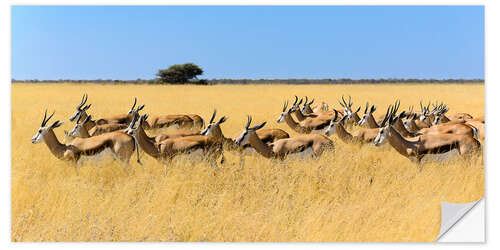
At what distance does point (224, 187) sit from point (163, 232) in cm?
130

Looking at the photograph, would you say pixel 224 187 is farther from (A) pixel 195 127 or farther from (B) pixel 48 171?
(A) pixel 195 127

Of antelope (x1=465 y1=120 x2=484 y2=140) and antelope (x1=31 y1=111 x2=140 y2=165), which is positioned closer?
antelope (x1=31 y1=111 x2=140 y2=165)

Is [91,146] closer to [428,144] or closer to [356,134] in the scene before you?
[428,144]

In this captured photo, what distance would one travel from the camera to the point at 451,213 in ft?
16.8

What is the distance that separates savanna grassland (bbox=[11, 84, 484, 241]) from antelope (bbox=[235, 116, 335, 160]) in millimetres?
167

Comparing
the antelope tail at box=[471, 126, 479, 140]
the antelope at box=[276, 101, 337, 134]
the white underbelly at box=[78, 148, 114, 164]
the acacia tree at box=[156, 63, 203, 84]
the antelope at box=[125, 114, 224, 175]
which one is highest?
the acacia tree at box=[156, 63, 203, 84]

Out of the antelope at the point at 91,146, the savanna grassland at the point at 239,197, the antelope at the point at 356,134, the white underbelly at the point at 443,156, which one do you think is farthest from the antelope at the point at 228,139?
the white underbelly at the point at 443,156

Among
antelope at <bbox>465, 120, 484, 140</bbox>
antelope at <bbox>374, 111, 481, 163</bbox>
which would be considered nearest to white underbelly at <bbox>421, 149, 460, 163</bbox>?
antelope at <bbox>374, 111, 481, 163</bbox>

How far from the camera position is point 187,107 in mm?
15812

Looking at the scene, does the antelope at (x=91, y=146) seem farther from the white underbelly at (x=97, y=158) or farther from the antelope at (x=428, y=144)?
the antelope at (x=428, y=144)

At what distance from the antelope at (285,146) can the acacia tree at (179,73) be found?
1.19 meters

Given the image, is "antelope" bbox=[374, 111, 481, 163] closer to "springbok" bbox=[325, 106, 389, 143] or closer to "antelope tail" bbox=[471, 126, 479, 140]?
"antelope tail" bbox=[471, 126, 479, 140]

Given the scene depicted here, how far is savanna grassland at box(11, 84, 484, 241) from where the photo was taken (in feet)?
15.6
